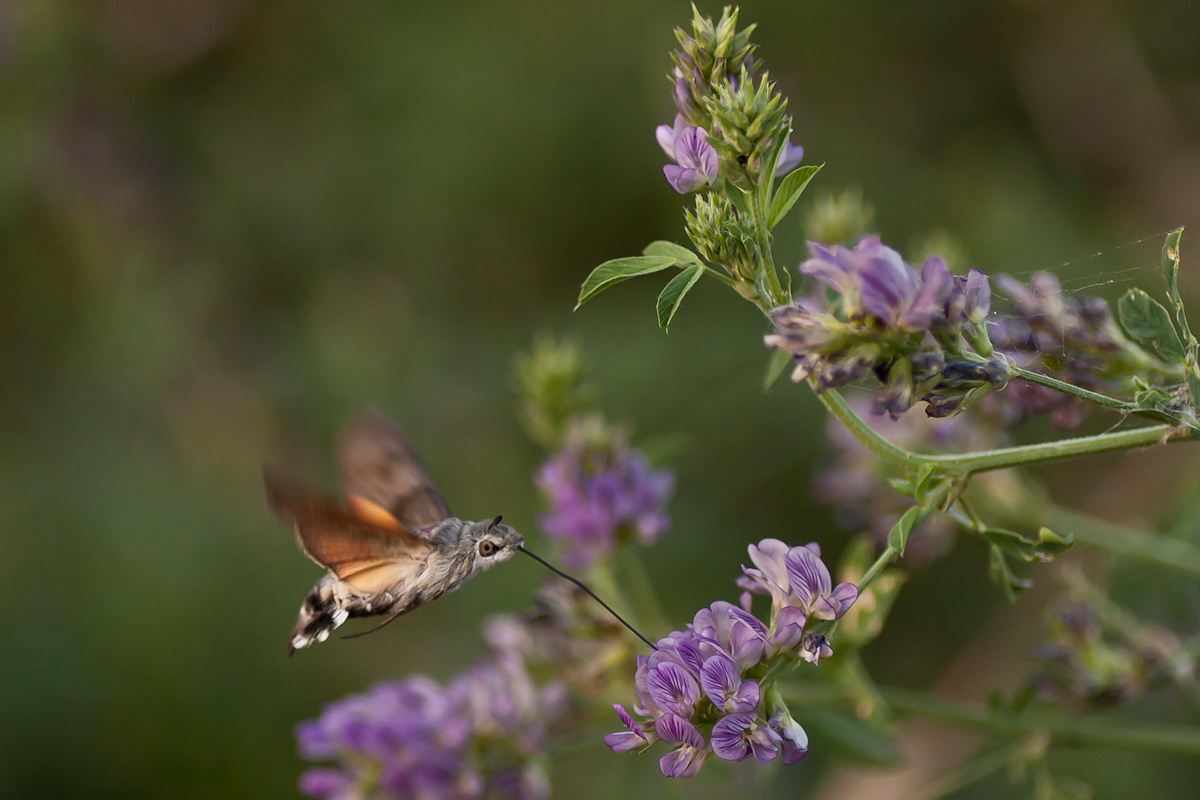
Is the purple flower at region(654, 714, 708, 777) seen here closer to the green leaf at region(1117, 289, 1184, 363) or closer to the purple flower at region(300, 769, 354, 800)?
the green leaf at region(1117, 289, 1184, 363)

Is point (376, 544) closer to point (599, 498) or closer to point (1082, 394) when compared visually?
point (599, 498)

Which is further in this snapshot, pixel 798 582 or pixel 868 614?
pixel 868 614

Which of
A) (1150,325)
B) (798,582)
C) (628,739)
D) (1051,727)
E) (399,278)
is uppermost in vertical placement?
(399,278)

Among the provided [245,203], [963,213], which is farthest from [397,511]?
[245,203]

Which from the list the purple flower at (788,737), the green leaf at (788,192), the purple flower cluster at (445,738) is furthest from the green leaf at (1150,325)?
the purple flower cluster at (445,738)

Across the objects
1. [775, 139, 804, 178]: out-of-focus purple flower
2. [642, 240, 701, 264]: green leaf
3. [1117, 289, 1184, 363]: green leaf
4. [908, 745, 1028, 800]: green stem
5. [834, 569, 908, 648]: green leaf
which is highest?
[775, 139, 804, 178]: out-of-focus purple flower

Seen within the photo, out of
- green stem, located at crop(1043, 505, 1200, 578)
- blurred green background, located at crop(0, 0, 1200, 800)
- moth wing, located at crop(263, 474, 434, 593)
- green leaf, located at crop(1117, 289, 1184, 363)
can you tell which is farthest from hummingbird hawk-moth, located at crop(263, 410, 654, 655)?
blurred green background, located at crop(0, 0, 1200, 800)

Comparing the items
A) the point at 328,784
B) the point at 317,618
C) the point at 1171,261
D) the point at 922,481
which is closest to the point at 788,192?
the point at 922,481

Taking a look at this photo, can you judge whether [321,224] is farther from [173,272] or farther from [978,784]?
[978,784]
